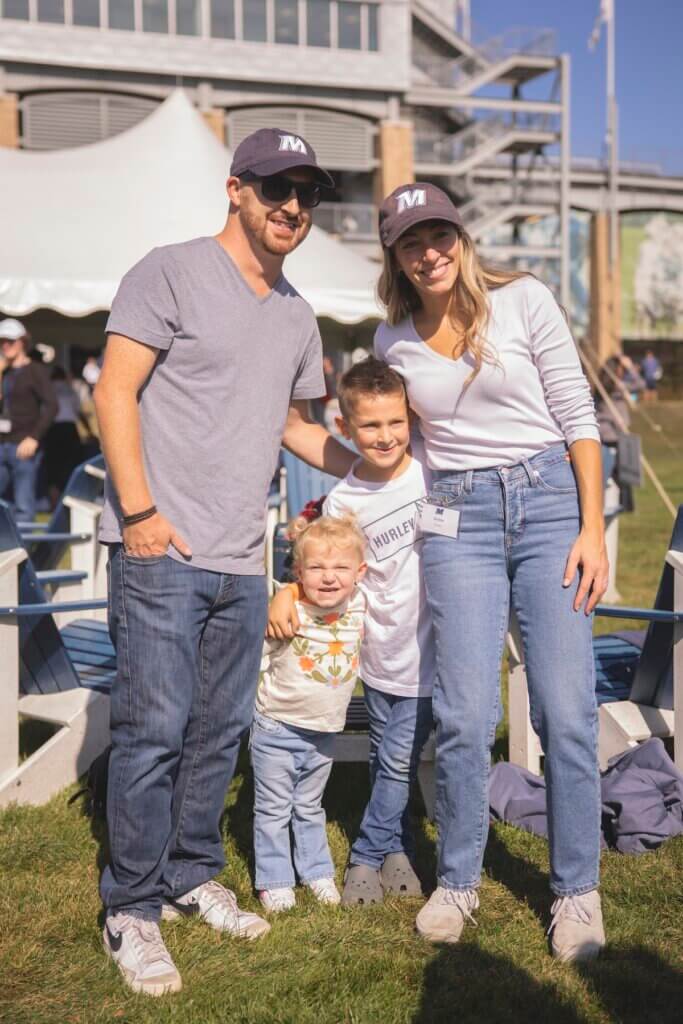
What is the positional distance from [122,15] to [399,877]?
116 feet

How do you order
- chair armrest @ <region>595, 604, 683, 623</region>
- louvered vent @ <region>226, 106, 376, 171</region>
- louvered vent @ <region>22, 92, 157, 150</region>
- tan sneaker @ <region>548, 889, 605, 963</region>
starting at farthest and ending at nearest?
louvered vent @ <region>226, 106, 376, 171</region>
louvered vent @ <region>22, 92, 157, 150</region>
chair armrest @ <region>595, 604, 683, 623</region>
tan sneaker @ <region>548, 889, 605, 963</region>

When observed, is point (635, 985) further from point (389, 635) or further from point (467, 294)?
point (467, 294)

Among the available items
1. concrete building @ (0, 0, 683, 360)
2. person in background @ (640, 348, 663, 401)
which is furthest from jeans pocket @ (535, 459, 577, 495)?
person in background @ (640, 348, 663, 401)

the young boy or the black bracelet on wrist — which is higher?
the black bracelet on wrist

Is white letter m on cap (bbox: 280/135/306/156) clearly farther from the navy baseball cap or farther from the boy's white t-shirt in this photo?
the boy's white t-shirt

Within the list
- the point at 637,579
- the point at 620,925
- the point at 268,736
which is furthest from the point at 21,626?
the point at 637,579

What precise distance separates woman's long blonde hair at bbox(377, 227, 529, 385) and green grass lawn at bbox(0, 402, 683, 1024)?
165 centimetres

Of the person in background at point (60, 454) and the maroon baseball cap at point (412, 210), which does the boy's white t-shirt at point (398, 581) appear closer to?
the maroon baseball cap at point (412, 210)

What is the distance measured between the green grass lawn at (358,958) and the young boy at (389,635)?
0.15 metres

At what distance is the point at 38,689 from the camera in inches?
180

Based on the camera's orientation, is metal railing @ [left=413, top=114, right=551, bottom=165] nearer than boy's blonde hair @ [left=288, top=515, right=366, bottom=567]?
No

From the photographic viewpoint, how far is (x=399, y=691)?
347 centimetres

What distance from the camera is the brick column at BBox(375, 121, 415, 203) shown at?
120 ft

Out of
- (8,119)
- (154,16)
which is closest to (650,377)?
(154,16)
